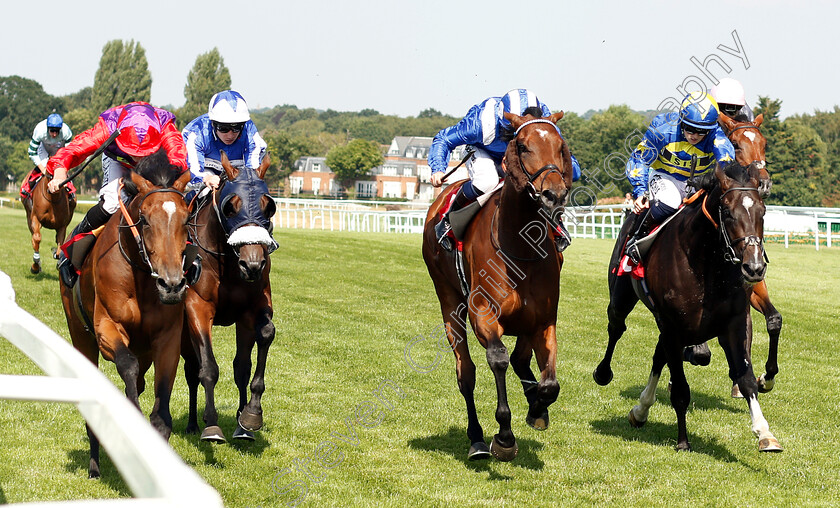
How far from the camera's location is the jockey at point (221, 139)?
6641mm

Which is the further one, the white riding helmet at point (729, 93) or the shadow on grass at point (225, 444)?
the white riding helmet at point (729, 93)

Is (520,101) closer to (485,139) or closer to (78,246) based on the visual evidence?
(485,139)

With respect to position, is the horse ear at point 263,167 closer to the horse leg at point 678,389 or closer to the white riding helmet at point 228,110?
the white riding helmet at point 228,110

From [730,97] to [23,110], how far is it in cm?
11389

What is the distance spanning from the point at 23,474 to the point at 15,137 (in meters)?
113

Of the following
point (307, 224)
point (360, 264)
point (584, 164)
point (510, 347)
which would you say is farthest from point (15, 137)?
point (510, 347)

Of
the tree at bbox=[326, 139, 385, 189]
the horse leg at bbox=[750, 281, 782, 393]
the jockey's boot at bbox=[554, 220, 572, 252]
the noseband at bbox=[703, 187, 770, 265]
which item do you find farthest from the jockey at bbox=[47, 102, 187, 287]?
the tree at bbox=[326, 139, 385, 189]

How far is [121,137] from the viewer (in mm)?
6312

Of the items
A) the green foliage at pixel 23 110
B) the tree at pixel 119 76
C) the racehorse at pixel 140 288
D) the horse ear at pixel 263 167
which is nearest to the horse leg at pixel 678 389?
the horse ear at pixel 263 167

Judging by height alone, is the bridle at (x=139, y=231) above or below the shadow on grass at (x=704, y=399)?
above

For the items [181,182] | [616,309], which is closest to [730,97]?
[616,309]

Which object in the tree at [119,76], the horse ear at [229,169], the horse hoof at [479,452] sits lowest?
the horse hoof at [479,452]

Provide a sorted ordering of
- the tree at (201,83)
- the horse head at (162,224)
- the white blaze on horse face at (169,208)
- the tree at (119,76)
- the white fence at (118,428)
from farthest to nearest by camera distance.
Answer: the tree at (201,83)
the tree at (119,76)
the white blaze on horse face at (169,208)
the horse head at (162,224)
the white fence at (118,428)

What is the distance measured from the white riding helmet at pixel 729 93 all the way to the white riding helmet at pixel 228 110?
389 cm
